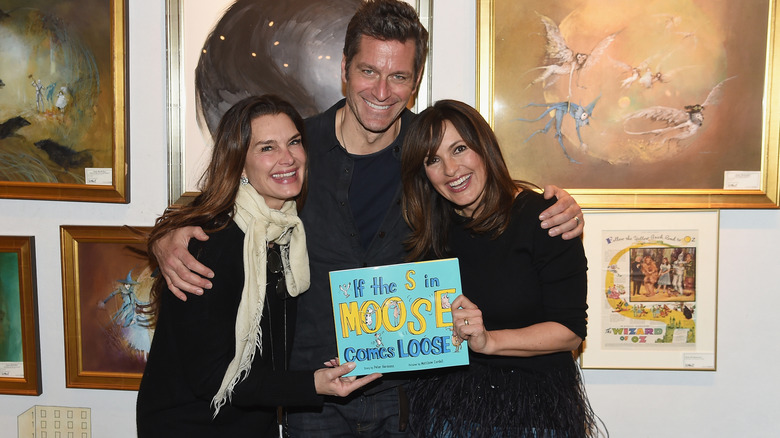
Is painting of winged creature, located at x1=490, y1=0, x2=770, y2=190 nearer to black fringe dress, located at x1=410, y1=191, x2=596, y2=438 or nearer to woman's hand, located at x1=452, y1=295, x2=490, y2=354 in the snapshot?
black fringe dress, located at x1=410, y1=191, x2=596, y2=438

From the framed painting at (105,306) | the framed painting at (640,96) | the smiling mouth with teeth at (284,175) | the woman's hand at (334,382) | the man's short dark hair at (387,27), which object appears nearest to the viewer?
the woman's hand at (334,382)

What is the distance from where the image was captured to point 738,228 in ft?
8.95

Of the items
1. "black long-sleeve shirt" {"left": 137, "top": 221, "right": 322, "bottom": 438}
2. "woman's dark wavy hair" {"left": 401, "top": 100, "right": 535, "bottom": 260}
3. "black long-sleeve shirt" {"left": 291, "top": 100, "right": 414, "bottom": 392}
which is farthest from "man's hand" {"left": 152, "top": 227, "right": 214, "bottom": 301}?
"woman's dark wavy hair" {"left": 401, "top": 100, "right": 535, "bottom": 260}

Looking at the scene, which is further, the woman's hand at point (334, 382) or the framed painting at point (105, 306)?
the framed painting at point (105, 306)

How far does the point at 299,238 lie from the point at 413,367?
24.3 inches

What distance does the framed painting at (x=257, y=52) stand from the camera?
2.69 metres

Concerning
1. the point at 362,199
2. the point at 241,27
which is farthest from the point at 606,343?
the point at 241,27

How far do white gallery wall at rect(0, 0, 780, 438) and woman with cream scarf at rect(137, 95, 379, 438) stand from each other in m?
0.97

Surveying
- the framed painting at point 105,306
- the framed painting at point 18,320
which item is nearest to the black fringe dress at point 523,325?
the framed painting at point 105,306

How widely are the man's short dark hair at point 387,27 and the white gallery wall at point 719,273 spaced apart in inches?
18.2

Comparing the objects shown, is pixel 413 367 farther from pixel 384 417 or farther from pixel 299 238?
pixel 299 238

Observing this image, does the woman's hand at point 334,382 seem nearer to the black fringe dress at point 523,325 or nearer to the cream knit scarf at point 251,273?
the cream knit scarf at point 251,273

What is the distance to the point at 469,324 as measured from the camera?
6.07 ft

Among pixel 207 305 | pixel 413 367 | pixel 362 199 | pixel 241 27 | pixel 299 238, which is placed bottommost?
pixel 413 367
